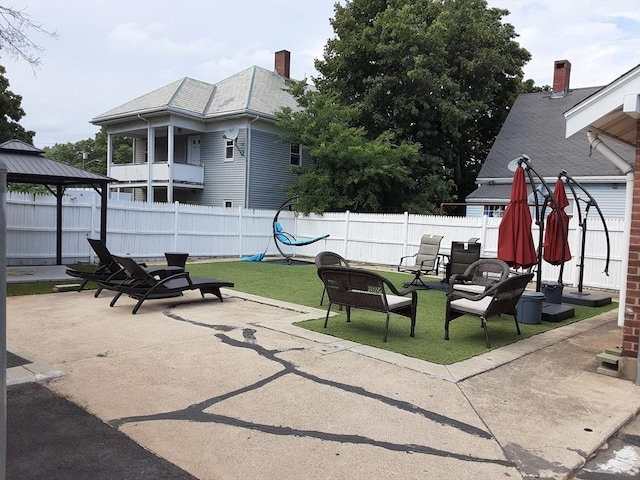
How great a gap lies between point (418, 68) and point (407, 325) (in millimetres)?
17489

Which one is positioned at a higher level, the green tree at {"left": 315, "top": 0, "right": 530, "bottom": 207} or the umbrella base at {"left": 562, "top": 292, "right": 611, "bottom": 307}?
the green tree at {"left": 315, "top": 0, "right": 530, "bottom": 207}

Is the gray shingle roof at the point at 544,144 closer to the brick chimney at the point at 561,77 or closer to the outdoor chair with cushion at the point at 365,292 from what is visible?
the brick chimney at the point at 561,77

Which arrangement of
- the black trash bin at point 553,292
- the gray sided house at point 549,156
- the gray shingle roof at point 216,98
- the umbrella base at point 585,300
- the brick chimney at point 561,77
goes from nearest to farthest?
1. the black trash bin at point 553,292
2. the umbrella base at point 585,300
3. the gray sided house at point 549,156
4. the gray shingle roof at point 216,98
5. the brick chimney at point 561,77

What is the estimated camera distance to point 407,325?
740 cm

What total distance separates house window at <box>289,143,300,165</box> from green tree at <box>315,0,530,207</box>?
10.4 feet

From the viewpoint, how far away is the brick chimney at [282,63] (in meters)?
→ 27.6

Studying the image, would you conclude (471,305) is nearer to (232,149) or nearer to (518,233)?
(518,233)

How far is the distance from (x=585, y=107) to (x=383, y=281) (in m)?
3.12

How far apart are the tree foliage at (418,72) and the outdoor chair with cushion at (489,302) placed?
1584 centimetres

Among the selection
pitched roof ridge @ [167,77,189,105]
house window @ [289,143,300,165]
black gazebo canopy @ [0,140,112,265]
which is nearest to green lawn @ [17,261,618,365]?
black gazebo canopy @ [0,140,112,265]

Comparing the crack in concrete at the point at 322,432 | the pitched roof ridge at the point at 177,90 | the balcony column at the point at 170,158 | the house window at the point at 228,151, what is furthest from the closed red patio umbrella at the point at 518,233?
the pitched roof ridge at the point at 177,90

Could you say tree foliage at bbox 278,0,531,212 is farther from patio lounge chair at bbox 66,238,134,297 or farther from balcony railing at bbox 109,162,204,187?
patio lounge chair at bbox 66,238,134,297

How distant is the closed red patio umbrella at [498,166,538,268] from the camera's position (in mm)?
7625

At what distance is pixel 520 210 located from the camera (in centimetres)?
766
